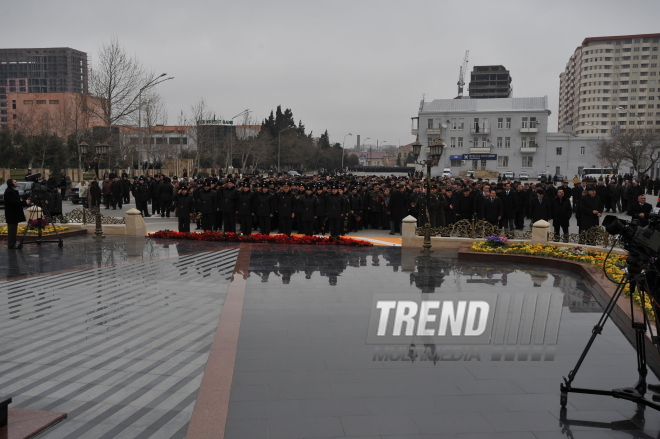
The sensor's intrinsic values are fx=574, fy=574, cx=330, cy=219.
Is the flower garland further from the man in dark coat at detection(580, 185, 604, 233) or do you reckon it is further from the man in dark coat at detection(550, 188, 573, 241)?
the man in dark coat at detection(580, 185, 604, 233)

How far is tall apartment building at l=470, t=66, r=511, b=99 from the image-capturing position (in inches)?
5719

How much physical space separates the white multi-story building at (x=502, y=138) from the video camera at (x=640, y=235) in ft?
231

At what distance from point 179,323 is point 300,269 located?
14.7 ft

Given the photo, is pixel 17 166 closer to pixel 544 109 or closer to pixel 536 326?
pixel 536 326

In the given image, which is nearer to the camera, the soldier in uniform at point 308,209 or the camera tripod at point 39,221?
the camera tripod at point 39,221

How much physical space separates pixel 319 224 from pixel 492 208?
556 cm

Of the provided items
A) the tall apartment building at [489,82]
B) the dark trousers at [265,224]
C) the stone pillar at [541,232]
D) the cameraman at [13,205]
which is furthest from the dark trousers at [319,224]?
the tall apartment building at [489,82]

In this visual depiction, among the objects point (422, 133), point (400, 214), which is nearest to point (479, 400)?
point (400, 214)

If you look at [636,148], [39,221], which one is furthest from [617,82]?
[39,221]

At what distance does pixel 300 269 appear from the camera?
12.3 metres

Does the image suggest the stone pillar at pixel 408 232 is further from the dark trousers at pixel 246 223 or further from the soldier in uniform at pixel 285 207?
the dark trousers at pixel 246 223

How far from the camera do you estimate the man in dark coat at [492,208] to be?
18.1 m

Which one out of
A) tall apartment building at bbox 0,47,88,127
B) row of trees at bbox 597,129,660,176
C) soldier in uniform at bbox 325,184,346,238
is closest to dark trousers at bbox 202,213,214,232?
soldier in uniform at bbox 325,184,346,238

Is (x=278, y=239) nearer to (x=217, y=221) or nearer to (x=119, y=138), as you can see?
(x=217, y=221)
